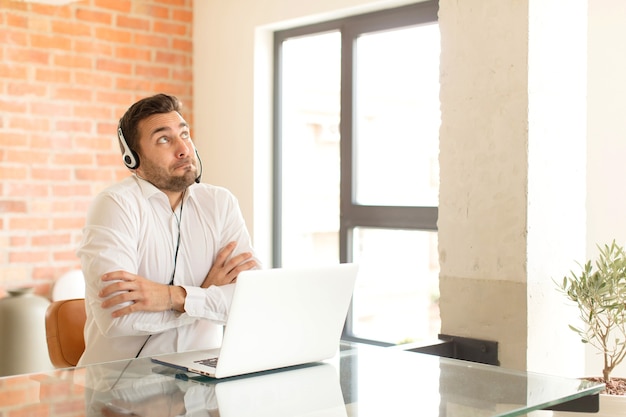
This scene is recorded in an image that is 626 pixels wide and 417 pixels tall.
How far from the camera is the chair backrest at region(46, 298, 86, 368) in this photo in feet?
8.82

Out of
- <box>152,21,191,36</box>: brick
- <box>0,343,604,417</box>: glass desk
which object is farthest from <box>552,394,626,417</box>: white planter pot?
<box>152,21,191,36</box>: brick

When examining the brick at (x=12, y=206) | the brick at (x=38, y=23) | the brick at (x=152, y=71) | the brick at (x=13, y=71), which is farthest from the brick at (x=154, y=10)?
the brick at (x=12, y=206)

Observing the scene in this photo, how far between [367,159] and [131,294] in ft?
7.31

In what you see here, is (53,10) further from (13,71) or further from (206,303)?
(206,303)

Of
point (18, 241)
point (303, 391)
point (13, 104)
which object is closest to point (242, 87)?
point (13, 104)

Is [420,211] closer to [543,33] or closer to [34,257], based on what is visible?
[543,33]

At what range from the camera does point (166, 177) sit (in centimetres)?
271

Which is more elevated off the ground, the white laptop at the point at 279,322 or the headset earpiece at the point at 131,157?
the headset earpiece at the point at 131,157

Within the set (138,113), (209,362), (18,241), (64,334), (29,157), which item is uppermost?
(138,113)

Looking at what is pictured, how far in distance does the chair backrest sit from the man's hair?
1.93 ft

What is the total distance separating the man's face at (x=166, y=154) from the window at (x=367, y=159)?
4.92 feet

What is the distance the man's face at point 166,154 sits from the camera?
8.91 feet

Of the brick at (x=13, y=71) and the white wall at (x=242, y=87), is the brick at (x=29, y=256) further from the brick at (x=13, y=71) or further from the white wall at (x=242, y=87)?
the white wall at (x=242, y=87)

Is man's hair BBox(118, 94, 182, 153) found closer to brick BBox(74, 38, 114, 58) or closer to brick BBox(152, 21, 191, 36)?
brick BBox(74, 38, 114, 58)
